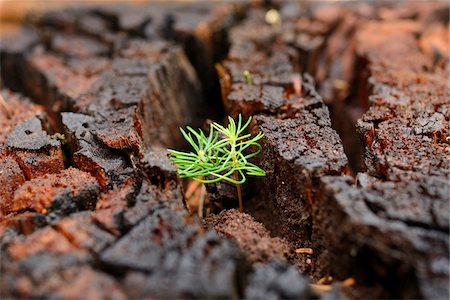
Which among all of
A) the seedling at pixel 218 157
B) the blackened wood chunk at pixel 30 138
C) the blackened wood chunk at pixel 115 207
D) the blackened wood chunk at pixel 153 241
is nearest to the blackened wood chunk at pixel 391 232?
the seedling at pixel 218 157

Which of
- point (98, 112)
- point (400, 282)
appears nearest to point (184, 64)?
point (98, 112)

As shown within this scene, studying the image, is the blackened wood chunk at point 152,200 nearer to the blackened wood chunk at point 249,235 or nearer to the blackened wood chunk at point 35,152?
the blackened wood chunk at point 249,235

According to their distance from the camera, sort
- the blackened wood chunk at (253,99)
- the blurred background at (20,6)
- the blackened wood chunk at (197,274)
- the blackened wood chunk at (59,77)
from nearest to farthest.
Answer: the blackened wood chunk at (197,274) → the blackened wood chunk at (253,99) → the blackened wood chunk at (59,77) → the blurred background at (20,6)

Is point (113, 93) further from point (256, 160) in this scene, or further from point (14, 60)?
point (14, 60)

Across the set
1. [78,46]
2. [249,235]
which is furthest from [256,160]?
[78,46]

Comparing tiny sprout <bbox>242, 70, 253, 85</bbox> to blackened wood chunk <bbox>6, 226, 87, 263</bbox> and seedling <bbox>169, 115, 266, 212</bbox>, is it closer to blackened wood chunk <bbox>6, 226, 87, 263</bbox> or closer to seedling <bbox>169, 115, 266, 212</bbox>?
seedling <bbox>169, 115, 266, 212</bbox>
